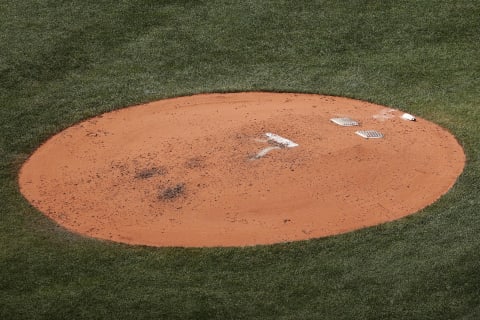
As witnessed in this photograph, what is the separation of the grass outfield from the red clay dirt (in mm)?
255

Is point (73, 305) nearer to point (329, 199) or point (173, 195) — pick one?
point (173, 195)

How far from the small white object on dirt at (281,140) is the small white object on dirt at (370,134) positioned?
89 cm

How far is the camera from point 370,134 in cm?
1093

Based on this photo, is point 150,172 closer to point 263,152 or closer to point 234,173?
point 234,173

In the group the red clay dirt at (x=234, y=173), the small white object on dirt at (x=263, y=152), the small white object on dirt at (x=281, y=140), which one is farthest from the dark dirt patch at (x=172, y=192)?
the small white object on dirt at (x=281, y=140)

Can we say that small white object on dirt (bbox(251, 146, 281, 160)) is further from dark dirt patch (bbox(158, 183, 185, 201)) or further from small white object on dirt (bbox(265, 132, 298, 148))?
dark dirt patch (bbox(158, 183, 185, 201))

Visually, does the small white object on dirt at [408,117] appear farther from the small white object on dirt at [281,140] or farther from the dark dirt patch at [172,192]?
the dark dirt patch at [172,192]

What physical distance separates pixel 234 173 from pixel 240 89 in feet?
9.69

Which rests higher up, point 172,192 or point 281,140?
point 281,140

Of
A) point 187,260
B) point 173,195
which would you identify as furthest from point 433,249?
point 173,195

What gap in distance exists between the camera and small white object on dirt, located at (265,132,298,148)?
10.6 meters

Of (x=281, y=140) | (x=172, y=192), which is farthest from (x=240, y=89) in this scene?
(x=172, y=192)

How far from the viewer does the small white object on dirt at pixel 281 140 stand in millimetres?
10570

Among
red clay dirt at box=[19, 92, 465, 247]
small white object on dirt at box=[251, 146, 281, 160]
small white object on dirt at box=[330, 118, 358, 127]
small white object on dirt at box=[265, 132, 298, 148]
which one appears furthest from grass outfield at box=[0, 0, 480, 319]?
small white object on dirt at box=[265, 132, 298, 148]
